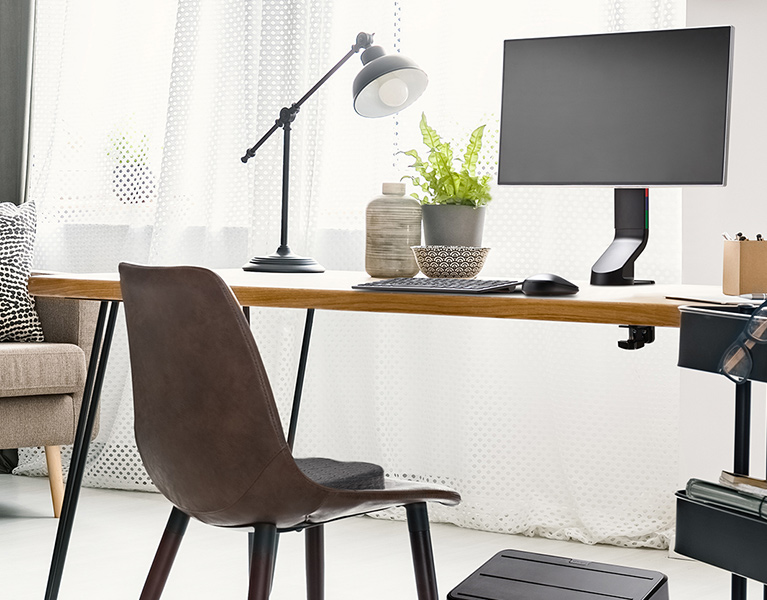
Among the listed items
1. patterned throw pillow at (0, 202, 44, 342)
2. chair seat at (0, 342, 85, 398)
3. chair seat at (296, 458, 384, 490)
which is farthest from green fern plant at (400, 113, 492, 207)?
patterned throw pillow at (0, 202, 44, 342)

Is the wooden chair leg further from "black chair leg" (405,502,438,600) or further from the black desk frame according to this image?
"black chair leg" (405,502,438,600)

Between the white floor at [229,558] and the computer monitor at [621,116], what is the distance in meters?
1.00

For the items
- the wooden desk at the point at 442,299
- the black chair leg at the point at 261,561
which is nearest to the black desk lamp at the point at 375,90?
the wooden desk at the point at 442,299

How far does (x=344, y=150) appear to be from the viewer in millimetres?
3164

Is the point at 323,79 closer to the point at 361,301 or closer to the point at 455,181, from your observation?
the point at 455,181

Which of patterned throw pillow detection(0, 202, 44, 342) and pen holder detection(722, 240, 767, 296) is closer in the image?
pen holder detection(722, 240, 767, 296)

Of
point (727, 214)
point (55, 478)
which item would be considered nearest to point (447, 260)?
point (727, 214)

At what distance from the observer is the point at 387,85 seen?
81.3 inches

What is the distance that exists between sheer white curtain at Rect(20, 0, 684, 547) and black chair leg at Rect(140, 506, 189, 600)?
4.64 ft

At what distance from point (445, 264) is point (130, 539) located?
146cm

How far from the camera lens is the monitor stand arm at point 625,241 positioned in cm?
188

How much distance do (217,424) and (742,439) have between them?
28.9 inches

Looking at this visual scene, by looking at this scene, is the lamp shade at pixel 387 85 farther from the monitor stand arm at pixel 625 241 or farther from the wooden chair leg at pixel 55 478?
the wooden chair leg at pixel 55 478

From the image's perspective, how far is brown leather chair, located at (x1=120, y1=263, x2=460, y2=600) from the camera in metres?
1.39
